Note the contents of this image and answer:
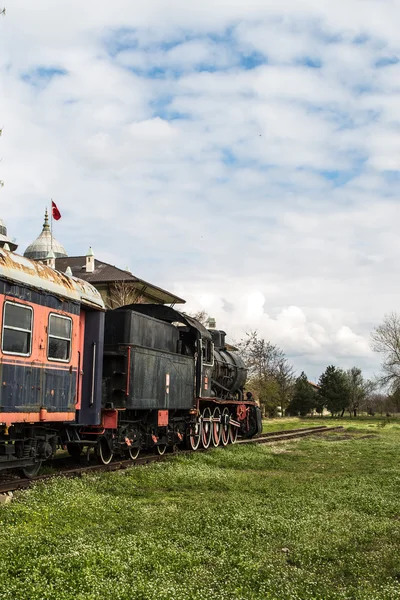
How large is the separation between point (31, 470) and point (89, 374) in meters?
2.37

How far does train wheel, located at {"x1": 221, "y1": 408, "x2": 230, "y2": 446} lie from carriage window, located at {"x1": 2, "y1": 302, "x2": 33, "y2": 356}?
13328mm

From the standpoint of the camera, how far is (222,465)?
16.4m

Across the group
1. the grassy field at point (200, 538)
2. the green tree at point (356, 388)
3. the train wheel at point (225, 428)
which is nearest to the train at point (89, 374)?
the train wheel at point (225, 428)

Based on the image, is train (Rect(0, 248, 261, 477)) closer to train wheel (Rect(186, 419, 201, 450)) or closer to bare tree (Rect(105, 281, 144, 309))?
train wheel (Rect(186, 419, 201, 450))

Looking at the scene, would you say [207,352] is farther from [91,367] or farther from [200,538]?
[200,538]

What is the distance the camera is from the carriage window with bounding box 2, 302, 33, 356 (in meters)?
9.91

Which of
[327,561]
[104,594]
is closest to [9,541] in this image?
[104,594]

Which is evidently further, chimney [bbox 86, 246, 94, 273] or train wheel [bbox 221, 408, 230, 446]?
chimney [bbox 86, 246, 94, 273]

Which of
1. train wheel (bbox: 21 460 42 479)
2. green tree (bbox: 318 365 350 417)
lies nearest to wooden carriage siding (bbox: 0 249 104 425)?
train wheel (bbox: 21 460 42 479)

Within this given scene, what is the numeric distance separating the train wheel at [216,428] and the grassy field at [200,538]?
810 cm

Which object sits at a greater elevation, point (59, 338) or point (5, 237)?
point (5, 237)

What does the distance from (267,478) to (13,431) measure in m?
5.82

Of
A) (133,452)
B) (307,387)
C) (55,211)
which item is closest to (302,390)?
(307,387)

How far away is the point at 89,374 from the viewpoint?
520 inches
